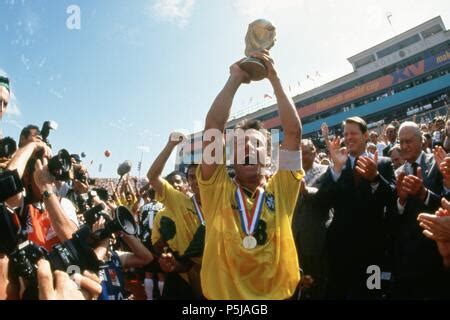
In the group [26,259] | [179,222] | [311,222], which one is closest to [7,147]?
[26,259]

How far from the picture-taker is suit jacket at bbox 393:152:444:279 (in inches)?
125

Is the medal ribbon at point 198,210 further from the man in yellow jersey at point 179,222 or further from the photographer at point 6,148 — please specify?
the photographer at point 6,148

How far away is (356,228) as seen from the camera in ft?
11.5

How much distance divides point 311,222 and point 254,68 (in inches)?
80.4

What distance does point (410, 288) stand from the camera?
128 inches

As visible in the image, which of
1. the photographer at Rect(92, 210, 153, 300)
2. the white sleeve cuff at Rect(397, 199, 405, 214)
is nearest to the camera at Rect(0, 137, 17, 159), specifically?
the photographer at Rect(92, 210, 153, 300)

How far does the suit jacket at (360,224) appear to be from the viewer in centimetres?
349

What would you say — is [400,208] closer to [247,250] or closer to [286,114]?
[286,114]

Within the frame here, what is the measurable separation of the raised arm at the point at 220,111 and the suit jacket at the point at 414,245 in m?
2.03

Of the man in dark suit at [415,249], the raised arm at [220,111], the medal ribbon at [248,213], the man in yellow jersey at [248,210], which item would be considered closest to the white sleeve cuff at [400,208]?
the man in dark suit at [415,249]

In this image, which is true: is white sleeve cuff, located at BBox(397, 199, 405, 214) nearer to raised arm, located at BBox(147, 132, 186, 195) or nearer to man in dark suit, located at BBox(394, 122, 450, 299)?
man in dark suit, located at BBox(394, 122, 450, 299)

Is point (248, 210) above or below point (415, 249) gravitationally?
above

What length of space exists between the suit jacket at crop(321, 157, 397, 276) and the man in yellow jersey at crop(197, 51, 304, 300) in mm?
1326

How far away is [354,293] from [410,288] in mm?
491
